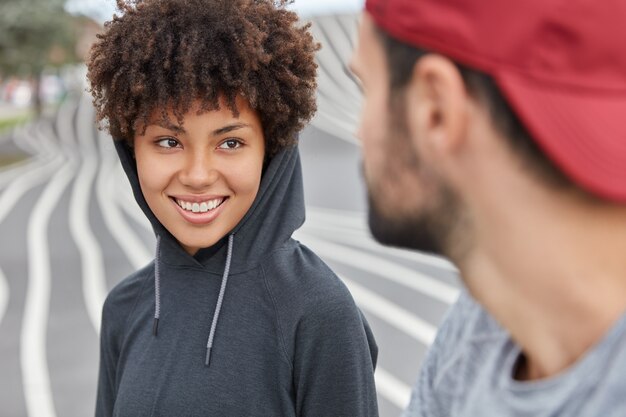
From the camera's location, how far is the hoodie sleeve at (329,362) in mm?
2223

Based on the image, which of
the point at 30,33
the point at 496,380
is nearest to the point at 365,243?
the point at 496,380

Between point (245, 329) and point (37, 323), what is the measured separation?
736cm

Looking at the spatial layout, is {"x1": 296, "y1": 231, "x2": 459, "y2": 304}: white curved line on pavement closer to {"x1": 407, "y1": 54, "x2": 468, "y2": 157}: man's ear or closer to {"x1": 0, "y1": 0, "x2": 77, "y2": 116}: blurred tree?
{"x1": 407, "y1": 54, "x2": 468, "y2": 157}: man's ear

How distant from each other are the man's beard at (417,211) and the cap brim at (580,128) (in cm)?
16

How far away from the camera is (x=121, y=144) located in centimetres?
252

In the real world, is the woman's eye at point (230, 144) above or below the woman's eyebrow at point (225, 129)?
below

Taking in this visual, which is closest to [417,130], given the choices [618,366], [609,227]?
[609,227]

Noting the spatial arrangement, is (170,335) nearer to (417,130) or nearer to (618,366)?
(417,130)

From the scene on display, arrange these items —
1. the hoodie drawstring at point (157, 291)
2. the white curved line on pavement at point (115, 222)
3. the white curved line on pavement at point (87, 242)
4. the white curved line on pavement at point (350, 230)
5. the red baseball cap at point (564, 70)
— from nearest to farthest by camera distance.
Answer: the red baseball cap at point (564, 70) < the hoodie drawstring at point (157, 291) < the white curved line on pavement at point (87, 242) < the white curved line on pavement at point (350, 230) < the white curved line on pavement at point (115, 222)

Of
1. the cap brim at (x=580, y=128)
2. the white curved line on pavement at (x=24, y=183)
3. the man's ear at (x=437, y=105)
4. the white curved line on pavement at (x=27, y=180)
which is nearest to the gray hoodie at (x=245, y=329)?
the man's ear at (x=437, y=105)

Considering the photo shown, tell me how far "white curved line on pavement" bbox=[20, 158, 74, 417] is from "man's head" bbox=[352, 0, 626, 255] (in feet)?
20.1

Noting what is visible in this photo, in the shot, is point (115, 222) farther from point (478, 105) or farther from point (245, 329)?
point (478, 105)

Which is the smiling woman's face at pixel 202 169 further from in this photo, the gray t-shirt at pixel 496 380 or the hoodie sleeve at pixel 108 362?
the gray t-shirt at pixel 496 380

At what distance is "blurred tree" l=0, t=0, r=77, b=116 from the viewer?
2303cm
